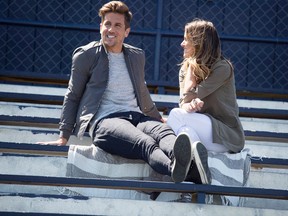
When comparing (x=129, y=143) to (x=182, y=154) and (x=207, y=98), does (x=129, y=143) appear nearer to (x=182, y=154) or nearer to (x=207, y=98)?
(x=182, y=154)

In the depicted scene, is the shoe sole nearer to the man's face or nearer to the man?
the man

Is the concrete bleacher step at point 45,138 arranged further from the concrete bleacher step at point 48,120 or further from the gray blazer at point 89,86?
the gray blazer at point 89,86

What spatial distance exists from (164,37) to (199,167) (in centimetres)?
351

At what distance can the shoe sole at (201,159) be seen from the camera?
4789 millimetres

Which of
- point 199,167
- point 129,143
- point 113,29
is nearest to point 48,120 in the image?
point 113,29

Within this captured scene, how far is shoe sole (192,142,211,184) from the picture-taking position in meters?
4.79

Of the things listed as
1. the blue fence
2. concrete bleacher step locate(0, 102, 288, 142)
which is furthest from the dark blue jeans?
the blue fence

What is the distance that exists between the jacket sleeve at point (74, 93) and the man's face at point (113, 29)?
0.59 feet

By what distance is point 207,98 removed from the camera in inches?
214

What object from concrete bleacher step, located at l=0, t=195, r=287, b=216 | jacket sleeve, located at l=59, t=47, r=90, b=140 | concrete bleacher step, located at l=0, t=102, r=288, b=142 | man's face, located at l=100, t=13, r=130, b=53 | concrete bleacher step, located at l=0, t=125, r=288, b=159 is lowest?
concrete bleacher step, located at l=0, t=195, r=287, b=216

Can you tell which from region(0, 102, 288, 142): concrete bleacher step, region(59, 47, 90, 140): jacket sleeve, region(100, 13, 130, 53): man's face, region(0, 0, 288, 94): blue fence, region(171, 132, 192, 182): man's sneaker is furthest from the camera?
region(0, 0, 288, 94): blue fence

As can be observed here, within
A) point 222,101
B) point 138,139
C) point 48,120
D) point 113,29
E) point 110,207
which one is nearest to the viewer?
point 110,207

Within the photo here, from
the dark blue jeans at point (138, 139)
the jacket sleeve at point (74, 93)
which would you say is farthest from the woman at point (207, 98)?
the jacket sleeve at point (74, 93)

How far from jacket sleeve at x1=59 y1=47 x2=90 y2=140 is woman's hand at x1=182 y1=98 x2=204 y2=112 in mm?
704
